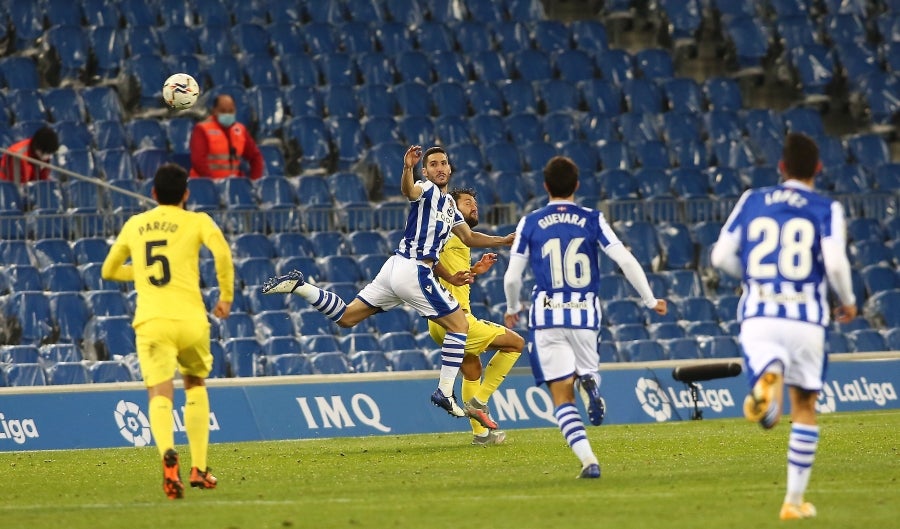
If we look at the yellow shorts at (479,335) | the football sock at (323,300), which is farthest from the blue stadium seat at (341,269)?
the yellow shorts at (479,335)

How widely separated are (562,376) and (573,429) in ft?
1.15

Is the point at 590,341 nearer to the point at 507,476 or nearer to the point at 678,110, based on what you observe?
the point at 507,476

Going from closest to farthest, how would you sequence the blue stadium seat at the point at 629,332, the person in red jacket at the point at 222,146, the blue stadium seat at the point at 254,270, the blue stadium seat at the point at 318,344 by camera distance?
the blue stadium seat at the point at 318,344 → the blue stadium seat at the point at 254,270 → the person in red jacket at the point at 222,146 → the blue stadium seat at the point at 629,332

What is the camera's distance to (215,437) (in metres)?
15.7

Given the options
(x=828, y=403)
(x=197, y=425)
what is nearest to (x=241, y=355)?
(x=828, y=403)

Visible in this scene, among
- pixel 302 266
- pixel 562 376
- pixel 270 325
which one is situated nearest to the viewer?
pixel 562 376

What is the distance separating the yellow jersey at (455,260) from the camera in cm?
1470

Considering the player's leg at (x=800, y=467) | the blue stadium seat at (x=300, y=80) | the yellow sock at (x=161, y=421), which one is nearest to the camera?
the player's leg at (x=800, y=467)

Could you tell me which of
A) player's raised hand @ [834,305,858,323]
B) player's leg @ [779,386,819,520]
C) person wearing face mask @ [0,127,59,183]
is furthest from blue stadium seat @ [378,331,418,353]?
player's leg @ [779,386,819,520]

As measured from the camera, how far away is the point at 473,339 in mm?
14398

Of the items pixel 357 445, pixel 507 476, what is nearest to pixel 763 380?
pixel 507 476

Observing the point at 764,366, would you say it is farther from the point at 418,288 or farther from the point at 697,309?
the point at 697,309

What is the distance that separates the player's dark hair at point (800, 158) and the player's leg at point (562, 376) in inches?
93.6

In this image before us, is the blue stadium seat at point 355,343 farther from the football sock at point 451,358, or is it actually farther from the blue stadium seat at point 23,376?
the football sock at point 451,358
